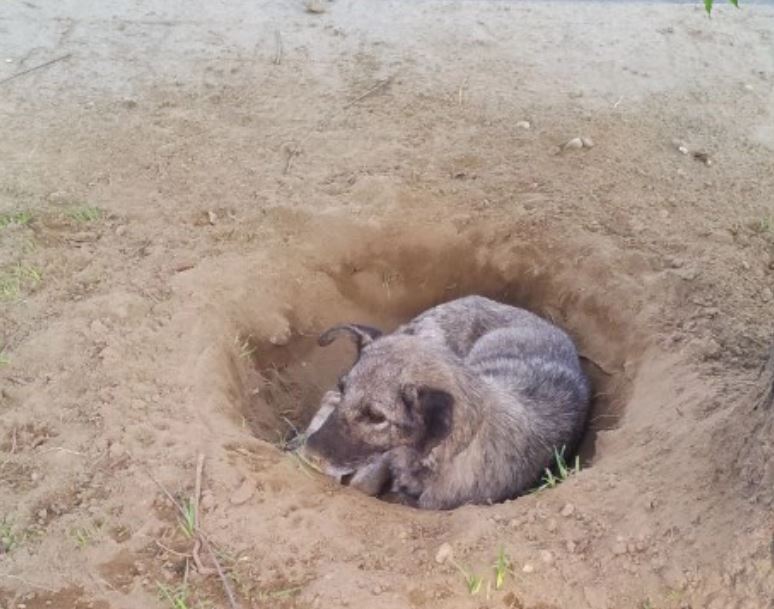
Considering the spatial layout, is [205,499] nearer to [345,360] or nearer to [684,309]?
[345,360]

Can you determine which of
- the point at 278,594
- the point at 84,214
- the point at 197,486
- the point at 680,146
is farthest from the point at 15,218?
the point at 680,146

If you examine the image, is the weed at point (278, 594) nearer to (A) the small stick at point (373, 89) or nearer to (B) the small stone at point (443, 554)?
(B) the small stone at point (443, 554)

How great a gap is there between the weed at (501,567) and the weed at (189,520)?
4.26ft

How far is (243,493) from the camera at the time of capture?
162 inches

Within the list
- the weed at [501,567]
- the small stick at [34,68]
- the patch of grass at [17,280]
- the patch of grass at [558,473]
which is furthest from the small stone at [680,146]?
the small stick at [34,68]

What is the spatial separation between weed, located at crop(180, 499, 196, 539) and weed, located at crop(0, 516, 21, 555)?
708 millimetres

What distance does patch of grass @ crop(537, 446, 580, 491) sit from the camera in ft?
14.3

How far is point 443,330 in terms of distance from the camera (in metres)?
5.80

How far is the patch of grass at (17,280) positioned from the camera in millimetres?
5312

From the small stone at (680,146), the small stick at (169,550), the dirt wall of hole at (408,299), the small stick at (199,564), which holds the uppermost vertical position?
the small stone at (680,146)

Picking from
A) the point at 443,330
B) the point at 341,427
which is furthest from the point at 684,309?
the point at 341,427

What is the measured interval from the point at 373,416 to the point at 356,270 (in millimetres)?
1947

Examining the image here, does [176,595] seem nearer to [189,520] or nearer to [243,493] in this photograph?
[189,520]

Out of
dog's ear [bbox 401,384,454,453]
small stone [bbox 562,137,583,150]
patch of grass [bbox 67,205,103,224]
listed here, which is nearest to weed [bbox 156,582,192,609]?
dog's ear [bbox 401,384,454,453]
